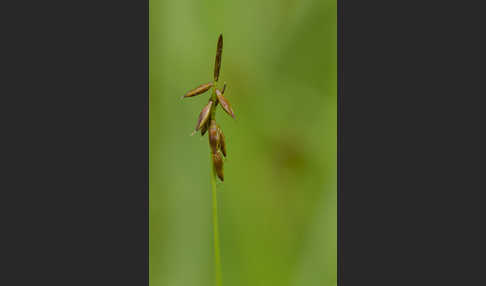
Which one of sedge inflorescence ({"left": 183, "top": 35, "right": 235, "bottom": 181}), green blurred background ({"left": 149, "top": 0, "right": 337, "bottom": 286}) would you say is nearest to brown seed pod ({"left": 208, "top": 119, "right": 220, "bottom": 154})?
sedge inflorescence ({"left": 183, "top": 35, "right": 235, "bottom": 181})

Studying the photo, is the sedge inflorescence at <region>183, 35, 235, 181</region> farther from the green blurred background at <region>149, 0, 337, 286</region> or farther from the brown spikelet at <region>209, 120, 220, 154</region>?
the green blurred background at <region>149, 0, 337, 286</region>

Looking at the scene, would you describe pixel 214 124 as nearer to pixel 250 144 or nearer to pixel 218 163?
pixel 218 163

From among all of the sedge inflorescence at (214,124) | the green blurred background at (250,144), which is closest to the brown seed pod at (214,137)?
the sedge inflorescence at (214,124)

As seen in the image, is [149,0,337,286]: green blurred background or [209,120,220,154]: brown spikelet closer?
[209,120,220,154]: brown spikelet

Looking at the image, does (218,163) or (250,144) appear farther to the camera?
(250,144)

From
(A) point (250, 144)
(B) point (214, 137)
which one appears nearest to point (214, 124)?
(B) point (214, 137)

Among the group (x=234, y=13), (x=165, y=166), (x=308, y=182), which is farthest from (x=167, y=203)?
(x=234, y=13)

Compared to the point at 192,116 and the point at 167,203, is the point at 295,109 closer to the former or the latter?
the point at 192,116

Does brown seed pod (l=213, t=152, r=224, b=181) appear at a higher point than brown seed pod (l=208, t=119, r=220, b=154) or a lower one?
lower
